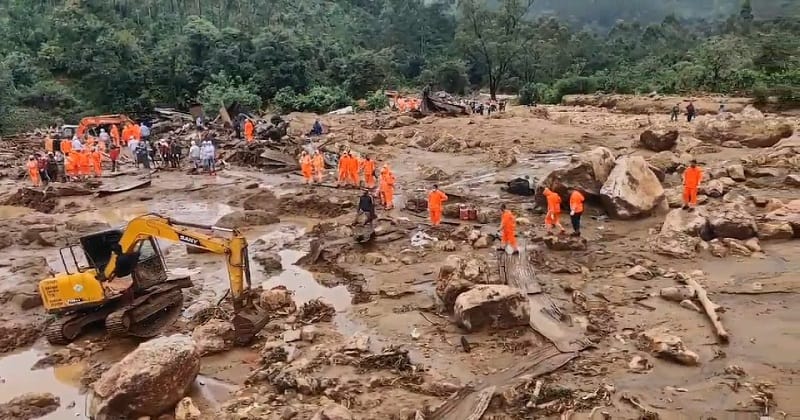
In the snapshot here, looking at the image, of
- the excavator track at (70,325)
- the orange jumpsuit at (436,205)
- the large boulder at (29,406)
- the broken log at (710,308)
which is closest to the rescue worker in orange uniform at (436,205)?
the orange jumpsuit at (436,205)

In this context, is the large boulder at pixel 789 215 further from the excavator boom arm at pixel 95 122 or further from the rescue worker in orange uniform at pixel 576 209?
Result: the excavator boom arm at pixel 95 122

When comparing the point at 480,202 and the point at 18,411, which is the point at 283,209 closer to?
the point at 480,202

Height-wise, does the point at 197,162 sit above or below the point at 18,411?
above

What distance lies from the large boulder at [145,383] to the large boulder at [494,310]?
166 inches

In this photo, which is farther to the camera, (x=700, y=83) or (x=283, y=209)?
(x=700, y=83)

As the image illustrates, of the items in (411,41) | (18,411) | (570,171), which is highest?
(411,41)

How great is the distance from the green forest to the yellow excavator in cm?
2704

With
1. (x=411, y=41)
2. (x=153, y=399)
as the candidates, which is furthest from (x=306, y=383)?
(x=411, y=41)

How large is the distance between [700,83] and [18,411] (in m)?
39.0

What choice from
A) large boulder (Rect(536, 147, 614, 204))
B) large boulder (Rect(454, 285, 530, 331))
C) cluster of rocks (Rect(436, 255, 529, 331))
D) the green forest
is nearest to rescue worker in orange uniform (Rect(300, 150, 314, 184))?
large boulder (Rect(536, 147, 614, 204))

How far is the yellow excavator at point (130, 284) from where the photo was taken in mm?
10250

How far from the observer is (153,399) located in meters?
8.16

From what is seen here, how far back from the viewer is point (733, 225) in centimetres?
1341

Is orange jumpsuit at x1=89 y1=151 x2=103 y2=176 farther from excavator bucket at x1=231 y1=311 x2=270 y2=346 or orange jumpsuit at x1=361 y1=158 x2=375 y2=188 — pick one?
excavator bucket at x1=231 y1=311 x2=270 y2=346
